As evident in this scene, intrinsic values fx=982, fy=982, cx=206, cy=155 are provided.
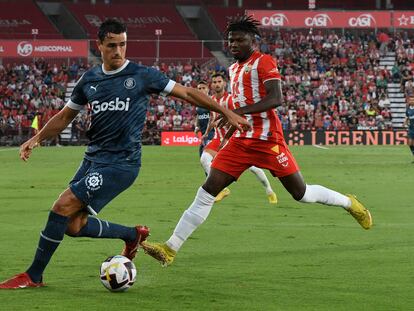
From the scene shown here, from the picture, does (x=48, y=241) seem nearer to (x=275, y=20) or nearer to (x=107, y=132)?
(x=107, y=132)

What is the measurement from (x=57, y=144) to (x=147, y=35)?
13.0 meters

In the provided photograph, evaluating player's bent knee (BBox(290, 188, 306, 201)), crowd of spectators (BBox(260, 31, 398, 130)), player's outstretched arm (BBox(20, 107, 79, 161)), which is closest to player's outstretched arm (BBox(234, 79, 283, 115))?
player's bent knee (BBox(290, 188, 306, 201))

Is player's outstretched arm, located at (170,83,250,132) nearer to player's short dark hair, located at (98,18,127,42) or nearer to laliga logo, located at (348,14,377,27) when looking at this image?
player's short dark hair, located at (98,18,127,42)

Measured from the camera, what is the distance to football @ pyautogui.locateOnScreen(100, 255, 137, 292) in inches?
328

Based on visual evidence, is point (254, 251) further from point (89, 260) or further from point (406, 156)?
point (406, 156)

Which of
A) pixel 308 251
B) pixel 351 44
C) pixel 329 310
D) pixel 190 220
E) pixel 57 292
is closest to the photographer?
pixel 329 310

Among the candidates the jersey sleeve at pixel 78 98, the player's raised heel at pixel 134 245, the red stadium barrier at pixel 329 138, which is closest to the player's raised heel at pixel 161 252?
the player's raised heel at pixel 134 245

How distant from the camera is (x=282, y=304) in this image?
773 cm

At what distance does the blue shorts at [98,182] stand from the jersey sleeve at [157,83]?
72 centimetres

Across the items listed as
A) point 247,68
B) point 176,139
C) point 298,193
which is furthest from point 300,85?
point 247,68

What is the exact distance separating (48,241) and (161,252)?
1406mm

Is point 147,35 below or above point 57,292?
above

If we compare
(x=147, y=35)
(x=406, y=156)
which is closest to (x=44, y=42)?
(x=147, y=35)

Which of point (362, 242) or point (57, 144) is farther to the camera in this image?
point (57, 144)
